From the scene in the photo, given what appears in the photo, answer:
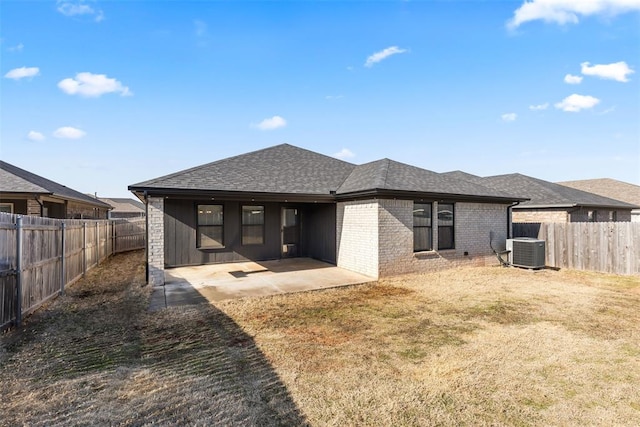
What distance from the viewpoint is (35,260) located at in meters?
6.03

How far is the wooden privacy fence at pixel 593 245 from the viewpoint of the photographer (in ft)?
32.6

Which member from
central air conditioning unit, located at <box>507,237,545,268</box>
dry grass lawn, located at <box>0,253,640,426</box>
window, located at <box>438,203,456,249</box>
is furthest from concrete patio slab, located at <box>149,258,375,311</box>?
central air conditioning unit, located at <box>507,237,545,268</box>

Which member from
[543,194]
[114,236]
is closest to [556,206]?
[543,194]

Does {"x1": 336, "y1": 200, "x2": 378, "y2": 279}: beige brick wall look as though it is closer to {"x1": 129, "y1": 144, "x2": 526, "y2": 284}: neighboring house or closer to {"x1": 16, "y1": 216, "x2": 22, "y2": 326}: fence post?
{"x1": 129, "y1": 144, "x2": 526, "y2": 284}: neighboring house

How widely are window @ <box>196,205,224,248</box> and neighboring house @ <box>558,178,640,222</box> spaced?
2763cm

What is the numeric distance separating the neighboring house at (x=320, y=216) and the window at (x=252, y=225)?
0.04m

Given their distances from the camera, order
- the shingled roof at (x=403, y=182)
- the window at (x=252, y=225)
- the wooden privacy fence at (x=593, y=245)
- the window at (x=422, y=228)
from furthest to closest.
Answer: the window at (x=252, y=225), the window at (x=422, y=228), the wooden privacy fence at (x=593, y=245), the shingled roof at (x=403, y=182)

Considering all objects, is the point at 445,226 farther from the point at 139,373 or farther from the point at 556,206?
the point at 139,373

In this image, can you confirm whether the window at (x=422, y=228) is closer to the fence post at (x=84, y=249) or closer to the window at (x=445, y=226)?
the window at (x=445, y=226)

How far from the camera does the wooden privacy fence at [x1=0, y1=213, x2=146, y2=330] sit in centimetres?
505

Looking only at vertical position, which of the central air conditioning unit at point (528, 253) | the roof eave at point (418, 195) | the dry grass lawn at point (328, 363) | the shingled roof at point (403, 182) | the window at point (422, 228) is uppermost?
the shingled roof at point (403, 182)

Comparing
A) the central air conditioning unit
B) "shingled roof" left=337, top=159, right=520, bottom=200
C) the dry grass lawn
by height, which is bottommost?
the dry grass lawn

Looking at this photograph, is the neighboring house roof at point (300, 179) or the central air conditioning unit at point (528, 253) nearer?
the neighboring house roof at point (300, 179)

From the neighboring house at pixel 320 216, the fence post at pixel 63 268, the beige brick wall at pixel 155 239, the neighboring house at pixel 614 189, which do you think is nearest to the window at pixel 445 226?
the neighboring house at pixel 320 216
